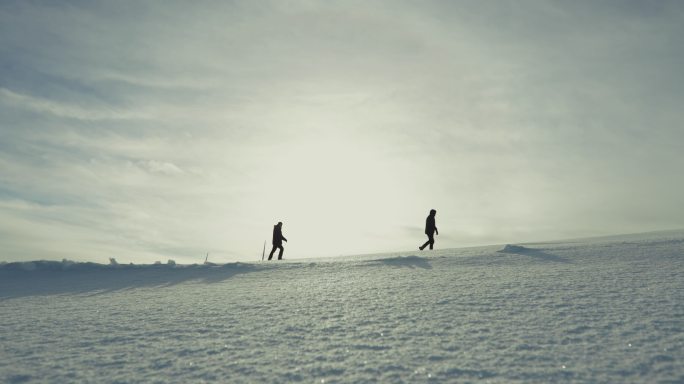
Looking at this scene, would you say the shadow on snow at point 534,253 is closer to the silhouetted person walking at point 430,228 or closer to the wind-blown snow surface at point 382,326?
the wind-blown snow surface at point 382,326

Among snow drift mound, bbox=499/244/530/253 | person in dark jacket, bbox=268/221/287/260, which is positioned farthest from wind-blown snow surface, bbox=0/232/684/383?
person in dark jacket, bbox=268/221/287/260

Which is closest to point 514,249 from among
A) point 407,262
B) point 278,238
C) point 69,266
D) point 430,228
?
point 407,262

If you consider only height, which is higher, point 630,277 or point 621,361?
point 630,277

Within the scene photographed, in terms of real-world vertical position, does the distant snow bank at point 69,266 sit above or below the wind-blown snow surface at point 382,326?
above

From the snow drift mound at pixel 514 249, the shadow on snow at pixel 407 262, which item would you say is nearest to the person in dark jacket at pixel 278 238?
the shadow on snow at pixel 407 262

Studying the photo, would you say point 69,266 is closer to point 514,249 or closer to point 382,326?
point 382,326

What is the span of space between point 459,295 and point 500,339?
7.35ft

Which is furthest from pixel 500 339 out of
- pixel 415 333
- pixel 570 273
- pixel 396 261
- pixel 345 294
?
pixel 396 261

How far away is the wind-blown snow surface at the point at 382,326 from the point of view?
17.2ft

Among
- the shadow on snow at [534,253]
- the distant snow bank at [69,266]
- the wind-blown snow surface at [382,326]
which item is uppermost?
the distant snow bank at [69,266]

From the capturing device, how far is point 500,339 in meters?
5.90

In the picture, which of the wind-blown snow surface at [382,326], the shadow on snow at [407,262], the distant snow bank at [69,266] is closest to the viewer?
the wind-blown snow surface at [382,326]

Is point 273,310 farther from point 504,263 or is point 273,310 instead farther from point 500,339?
point 504,263

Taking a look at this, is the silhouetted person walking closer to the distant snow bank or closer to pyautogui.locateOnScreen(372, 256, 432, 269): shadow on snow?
pyautogui.locateOnScreen(372, 256, 432, 269): shadow on snow
